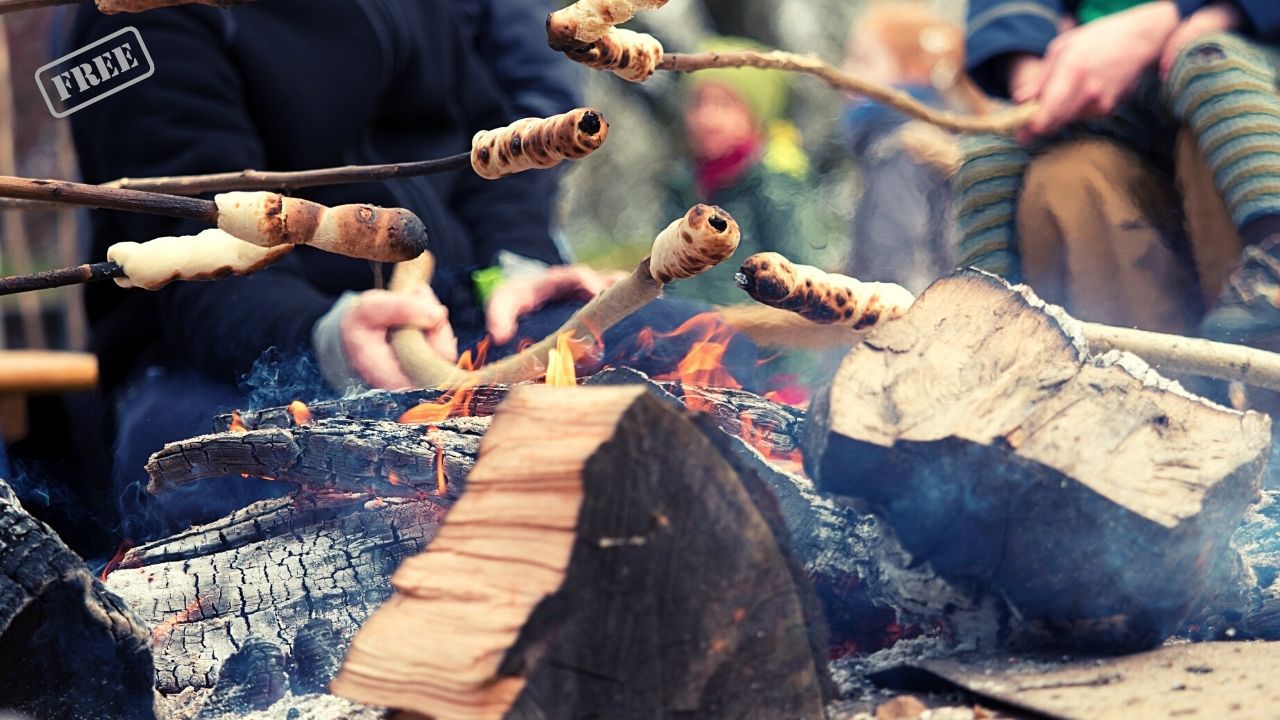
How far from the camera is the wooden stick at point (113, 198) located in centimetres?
119

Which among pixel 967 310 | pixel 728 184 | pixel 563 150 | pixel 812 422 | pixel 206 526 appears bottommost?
pixel 206 526

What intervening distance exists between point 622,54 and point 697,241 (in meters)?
0.29

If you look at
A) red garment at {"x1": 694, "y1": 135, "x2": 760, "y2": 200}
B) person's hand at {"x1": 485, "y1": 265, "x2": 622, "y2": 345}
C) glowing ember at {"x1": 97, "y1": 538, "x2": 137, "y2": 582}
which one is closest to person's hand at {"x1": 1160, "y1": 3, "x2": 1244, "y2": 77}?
person's hand at {"x1": 485, "y1": 265, "x2": 622, "y2": 345}

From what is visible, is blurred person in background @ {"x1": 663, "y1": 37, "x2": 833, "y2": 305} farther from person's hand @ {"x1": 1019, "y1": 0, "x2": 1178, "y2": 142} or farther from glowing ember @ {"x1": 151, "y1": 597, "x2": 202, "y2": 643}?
glowing ember @ {"x1": 151, "y1": 597, "x2": 202, "y2": 643}

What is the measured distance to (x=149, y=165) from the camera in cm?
241

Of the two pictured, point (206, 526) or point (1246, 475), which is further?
point (206, 526)

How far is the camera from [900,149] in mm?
5293

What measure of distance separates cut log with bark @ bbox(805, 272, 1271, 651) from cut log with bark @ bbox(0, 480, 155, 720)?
2.97 feet

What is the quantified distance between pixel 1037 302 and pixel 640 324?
2.95 ft

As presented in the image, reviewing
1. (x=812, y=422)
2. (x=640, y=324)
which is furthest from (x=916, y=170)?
(x=812, y=422)

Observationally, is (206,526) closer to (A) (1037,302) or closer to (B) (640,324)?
(B) (640,324)

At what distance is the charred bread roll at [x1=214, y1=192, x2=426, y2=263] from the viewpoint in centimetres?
121

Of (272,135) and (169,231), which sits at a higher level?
(272,135)

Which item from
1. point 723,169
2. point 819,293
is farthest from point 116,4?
point 723,169
